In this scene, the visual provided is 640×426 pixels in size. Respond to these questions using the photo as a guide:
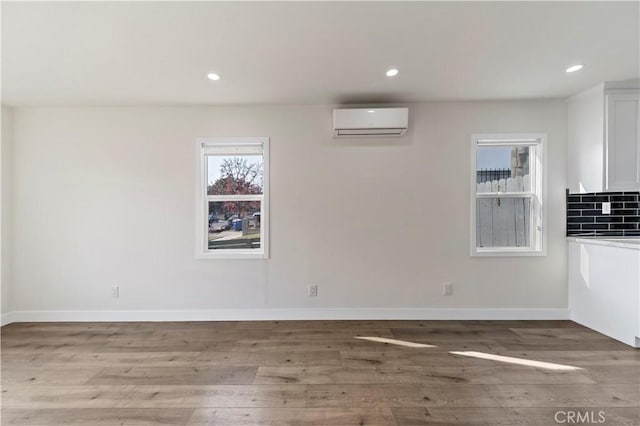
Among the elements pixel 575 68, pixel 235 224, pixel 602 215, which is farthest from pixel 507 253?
pixel 235 224

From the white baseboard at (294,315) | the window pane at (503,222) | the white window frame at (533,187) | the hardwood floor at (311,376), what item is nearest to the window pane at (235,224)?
the white baseboard at (294,315)

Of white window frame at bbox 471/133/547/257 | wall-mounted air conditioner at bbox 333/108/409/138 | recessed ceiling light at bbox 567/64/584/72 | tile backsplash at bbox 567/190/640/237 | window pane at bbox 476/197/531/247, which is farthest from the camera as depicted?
window pane at bbox 476/197/531/247

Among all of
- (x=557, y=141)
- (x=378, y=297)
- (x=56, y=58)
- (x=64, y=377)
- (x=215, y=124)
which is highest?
(x=56, y=58)

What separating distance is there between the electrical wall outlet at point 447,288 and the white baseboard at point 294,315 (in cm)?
19

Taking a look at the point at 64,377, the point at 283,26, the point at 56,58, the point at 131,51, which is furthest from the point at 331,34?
the point at 64,377

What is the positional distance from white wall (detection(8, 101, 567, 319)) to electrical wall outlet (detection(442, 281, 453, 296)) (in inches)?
2.3

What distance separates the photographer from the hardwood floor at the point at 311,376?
175 cm

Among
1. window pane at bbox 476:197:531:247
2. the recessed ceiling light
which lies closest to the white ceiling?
the recessed ceiling light

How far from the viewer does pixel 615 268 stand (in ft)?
8.89

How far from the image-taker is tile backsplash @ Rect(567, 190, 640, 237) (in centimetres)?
314

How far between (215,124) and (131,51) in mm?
1183

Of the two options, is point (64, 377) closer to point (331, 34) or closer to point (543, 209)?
point (331, 34)

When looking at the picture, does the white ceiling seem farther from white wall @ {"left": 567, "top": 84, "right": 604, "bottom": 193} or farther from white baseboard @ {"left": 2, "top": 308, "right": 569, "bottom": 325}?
white baseboard @ {"left": 2, "top": 308, "right": 569, "bottom": 325}

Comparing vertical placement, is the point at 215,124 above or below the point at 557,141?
above
